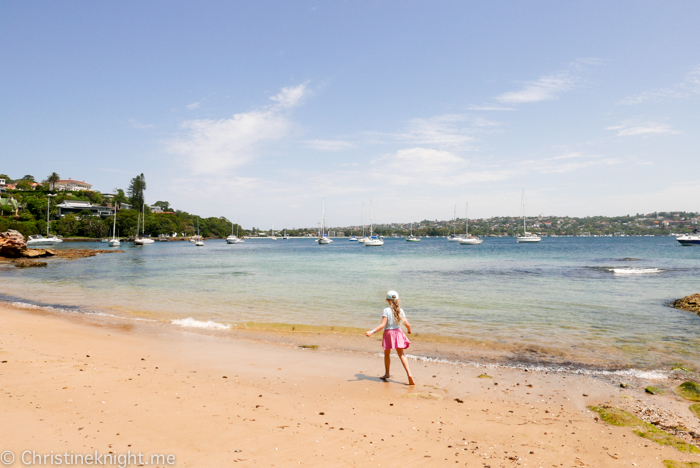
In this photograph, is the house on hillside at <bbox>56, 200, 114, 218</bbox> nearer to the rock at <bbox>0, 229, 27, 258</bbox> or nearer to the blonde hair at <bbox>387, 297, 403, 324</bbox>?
the rock at <bbox>0, 229, 27, 258</bbox>

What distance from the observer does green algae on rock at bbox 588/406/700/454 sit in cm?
540

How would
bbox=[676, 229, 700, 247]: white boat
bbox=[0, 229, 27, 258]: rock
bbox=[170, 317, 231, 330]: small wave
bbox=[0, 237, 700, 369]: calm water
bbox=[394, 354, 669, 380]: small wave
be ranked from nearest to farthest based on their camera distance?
bbox=[394, 354, 669, 380]: small wave → bbox=[0, 237, 700, 369]: calm water → bbox=[170, 317, 231, 330]: small wave → bbox=[0, 229, 27, 258]: rock → bbox=[676, 229, 700, 247]: white boat

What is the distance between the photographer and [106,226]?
140 m

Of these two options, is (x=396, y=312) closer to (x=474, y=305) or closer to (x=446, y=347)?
(x=446, y=347)

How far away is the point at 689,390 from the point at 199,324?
14685 millimetres

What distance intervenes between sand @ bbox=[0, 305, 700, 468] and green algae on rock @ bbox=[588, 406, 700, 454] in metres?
0.18

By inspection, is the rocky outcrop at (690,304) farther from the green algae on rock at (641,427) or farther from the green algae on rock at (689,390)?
the green algae on rock at (641,427)

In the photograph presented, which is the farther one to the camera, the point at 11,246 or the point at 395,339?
the point at 11,246

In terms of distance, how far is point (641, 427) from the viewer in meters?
5.98

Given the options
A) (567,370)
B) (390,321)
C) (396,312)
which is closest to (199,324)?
(390,321)

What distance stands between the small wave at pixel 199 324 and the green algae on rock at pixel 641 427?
11.8m

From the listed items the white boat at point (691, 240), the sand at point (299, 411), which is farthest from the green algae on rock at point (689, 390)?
the white boat at point (691, 240)

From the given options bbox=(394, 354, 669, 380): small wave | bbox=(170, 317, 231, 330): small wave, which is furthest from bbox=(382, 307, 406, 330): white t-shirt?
bbox=(170, 317, 231, 330): small wave

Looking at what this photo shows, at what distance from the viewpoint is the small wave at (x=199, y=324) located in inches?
549
